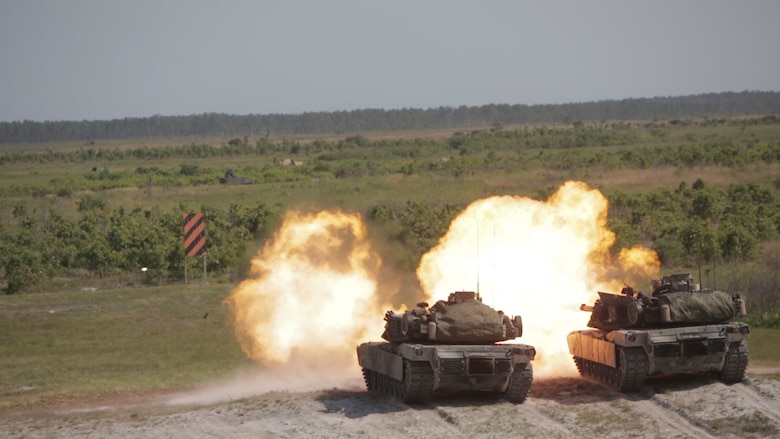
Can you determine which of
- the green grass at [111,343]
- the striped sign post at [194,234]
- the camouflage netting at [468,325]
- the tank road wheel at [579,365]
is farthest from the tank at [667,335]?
the striped sign post at [194,234]

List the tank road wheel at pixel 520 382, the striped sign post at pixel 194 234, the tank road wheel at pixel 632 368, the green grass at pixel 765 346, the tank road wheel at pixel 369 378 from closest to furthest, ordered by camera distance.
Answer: the tank road wheel at pixel 520 382, the tank road wheel at pixel 632 368, the tank road wheel at pixel 369 378, the green grass at pixel 765 346, the striped sign post at pixel 194 234

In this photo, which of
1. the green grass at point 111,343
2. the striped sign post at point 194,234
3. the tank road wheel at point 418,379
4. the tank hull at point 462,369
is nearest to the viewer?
the tank hull at point 462,369

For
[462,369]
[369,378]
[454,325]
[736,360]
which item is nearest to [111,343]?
[369,378]

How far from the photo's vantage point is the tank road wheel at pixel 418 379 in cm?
2420

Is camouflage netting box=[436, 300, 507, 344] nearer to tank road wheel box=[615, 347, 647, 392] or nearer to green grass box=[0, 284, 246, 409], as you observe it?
tank road wheel box=[615, 347, 647, 392]

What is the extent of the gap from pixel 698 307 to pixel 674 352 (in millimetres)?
1397

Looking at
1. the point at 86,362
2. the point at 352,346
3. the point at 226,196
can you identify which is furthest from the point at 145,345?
the point at 226,196

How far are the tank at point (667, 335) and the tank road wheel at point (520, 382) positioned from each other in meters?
2.28

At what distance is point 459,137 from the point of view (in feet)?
555

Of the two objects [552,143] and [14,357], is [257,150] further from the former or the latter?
[14,357]

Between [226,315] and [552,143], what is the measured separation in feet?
349

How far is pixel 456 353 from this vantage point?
2416 cm

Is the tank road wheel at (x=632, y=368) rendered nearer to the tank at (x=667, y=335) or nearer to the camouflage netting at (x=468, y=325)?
the tank at (x=667, y=335)

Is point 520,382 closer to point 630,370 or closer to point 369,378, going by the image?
point 630,370
